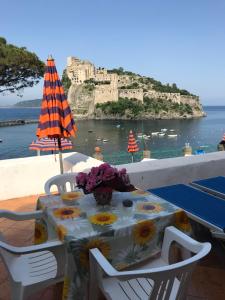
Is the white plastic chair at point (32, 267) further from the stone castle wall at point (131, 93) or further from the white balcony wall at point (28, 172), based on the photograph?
the stone castle wall at point (131, 93)

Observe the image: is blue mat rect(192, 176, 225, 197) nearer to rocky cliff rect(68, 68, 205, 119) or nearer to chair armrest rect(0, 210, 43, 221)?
chair armrest rect(0, 210, 43, 221)

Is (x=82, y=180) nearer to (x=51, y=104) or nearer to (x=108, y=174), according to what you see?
(x=108, y=174)

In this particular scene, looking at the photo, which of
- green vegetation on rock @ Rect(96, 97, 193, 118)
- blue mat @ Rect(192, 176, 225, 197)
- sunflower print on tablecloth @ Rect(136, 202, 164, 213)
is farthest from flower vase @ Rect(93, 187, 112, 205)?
green vegetation on rock @ Rect(96, 97, 193, 118)

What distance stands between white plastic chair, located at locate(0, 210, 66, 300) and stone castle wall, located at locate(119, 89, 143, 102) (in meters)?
82.9

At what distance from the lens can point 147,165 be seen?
11.4ft

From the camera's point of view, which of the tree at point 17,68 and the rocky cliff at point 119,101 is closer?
the tree at point 17,68

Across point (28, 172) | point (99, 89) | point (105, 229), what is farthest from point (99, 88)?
point (105, 229)

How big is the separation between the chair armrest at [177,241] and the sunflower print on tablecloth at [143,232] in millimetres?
96

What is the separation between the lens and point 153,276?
113 centimetres

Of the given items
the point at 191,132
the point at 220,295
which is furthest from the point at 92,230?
the point at 191,132

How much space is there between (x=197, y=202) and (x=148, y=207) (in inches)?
27.5

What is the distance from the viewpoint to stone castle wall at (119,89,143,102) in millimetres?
82688

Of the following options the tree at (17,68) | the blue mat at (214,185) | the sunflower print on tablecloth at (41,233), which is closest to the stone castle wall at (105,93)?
the tree at (17,68)

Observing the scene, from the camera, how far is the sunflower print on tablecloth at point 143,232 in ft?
5.32
